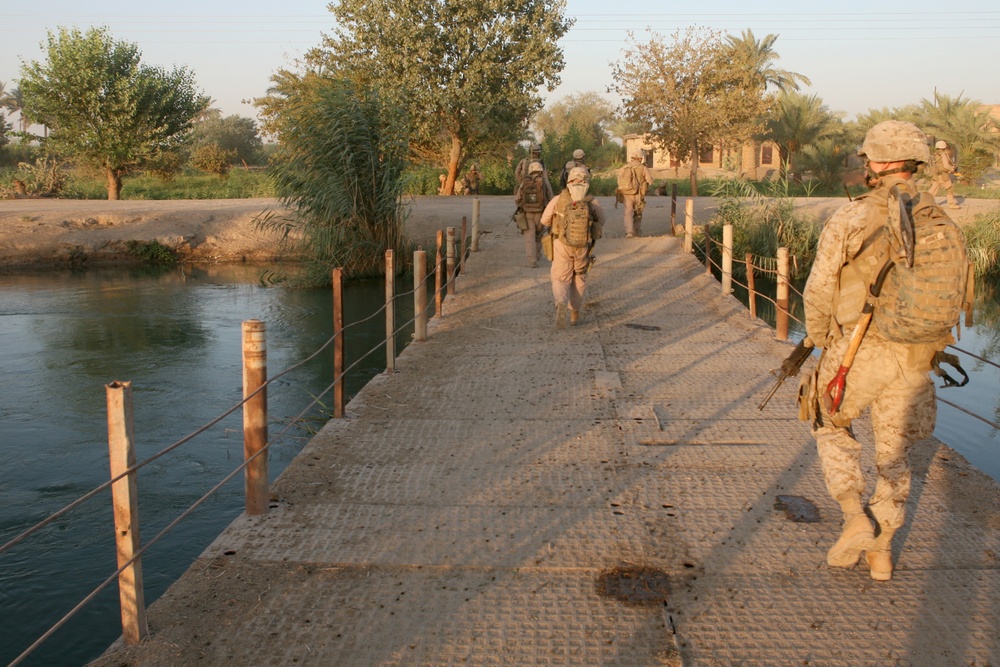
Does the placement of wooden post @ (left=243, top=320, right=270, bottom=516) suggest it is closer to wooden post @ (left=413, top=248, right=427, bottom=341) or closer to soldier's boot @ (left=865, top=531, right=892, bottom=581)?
soldier's boot @ (left=865, top=531, right=892, bottom=581)

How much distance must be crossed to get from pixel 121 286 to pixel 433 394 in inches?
520

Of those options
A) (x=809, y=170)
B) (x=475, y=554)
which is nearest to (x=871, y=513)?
(x=475, y=554)

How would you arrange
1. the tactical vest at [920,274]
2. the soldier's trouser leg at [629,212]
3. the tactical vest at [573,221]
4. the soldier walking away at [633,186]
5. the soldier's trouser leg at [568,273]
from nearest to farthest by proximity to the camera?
the tactical vest at [920,274] → the tactical vest at [573,221] → the soldier's trouser leg at [568,273] → the soldier walking away at [633,186] → the soldier's trouser leg at [629,212]

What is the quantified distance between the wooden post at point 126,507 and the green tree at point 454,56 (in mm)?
24015

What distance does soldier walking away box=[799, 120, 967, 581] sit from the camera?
156 inches

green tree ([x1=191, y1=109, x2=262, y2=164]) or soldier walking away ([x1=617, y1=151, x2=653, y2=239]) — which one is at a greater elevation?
green tree ([x1=191, y1=109, x2=262, y2=164])

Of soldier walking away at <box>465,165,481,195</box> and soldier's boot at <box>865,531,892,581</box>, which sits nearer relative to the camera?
soldier's boot at <box>865,531,892,581</box>

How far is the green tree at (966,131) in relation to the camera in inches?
1292

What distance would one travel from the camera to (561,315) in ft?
33.7

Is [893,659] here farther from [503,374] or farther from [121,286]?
[121,286]

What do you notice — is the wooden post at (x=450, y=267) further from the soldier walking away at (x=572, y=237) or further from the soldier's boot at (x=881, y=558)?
the soldier's boot at (x=881, y=558)

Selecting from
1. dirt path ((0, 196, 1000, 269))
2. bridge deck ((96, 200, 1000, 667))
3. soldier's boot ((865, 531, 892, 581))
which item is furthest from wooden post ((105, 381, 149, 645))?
dirt path ((0, 196, 1000, 269))

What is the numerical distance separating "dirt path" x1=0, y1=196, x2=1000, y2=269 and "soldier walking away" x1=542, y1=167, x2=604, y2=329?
31.2 feet

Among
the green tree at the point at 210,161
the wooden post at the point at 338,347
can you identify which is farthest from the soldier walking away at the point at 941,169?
the green tree at the point at 210,161
